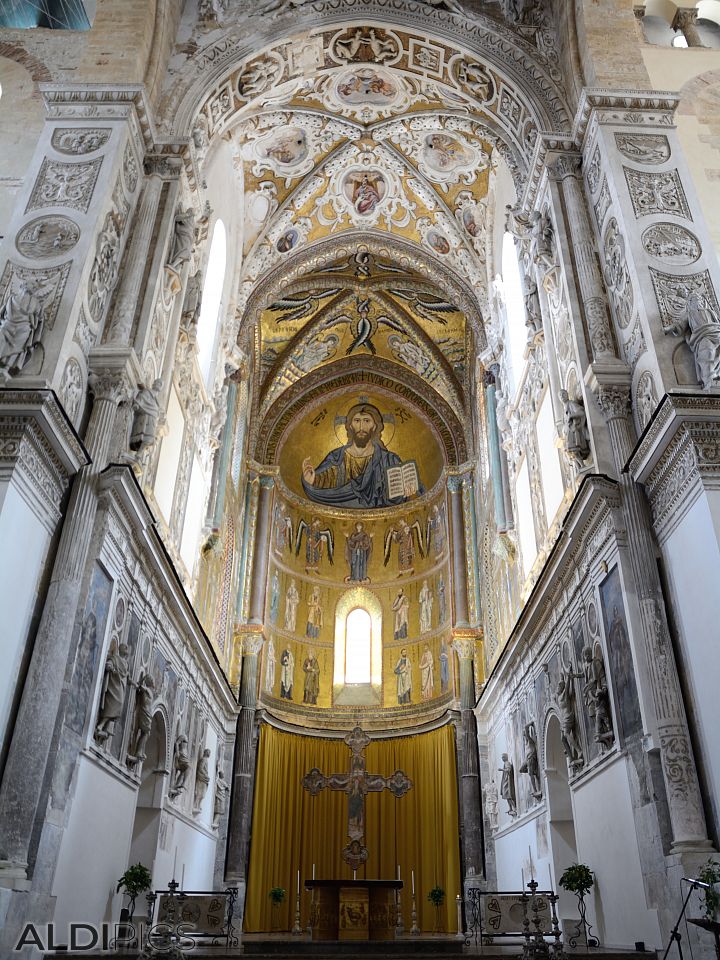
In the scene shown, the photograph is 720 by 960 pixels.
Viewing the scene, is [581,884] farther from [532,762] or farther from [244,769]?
[244,769]

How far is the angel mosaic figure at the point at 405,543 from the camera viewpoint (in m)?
25.5

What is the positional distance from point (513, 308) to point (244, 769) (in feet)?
42.3

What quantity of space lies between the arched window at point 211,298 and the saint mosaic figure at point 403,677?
440 inches

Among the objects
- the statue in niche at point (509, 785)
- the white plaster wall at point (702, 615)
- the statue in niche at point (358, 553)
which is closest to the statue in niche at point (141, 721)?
the white plaster wall at point (702, 615)

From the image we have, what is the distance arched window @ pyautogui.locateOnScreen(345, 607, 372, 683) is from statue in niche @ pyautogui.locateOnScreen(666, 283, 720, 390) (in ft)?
55.3

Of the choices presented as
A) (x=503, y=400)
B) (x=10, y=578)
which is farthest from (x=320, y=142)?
(x=10, y=578)

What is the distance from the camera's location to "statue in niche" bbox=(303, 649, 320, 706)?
77.6 ft

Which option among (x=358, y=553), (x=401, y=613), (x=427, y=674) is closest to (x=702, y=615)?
(x=427, y=674)

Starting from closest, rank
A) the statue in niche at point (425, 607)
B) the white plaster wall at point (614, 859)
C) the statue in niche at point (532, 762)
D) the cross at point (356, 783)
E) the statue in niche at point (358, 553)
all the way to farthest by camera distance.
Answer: the white plaster wall at point (614, 859) < the statue in niche at point (532, 762) < the cross at point (356, 783) < the statue in niche at point (425, 607) < the statue in niche at point (358, 553)

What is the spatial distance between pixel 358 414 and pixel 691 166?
50.8ft

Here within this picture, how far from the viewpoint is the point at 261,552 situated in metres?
23.3

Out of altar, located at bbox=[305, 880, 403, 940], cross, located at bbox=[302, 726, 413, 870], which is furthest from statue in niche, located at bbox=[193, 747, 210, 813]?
cross, located at bbox=[302, 726, 413, 870]

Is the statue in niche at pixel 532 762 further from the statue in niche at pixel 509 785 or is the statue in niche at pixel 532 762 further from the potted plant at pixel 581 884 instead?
the potted plant at pixel 581 884

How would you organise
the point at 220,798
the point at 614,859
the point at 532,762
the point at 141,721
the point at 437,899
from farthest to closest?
the point at 437,899, the point at 220,798, the point at 532,762, the point at 141,721, the point at 614,859
